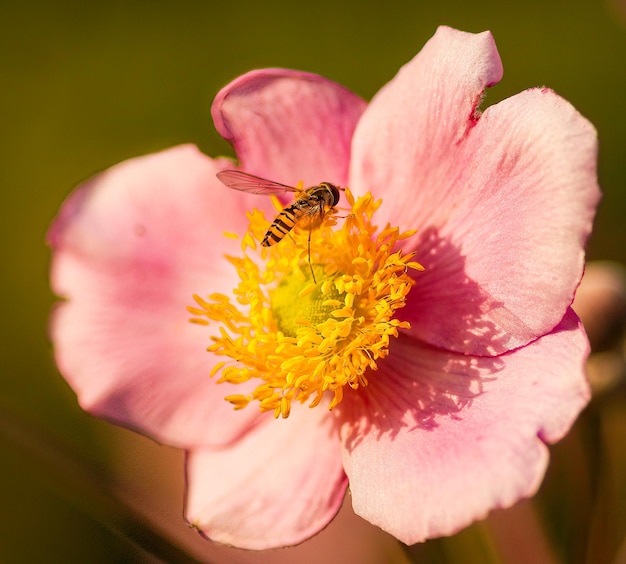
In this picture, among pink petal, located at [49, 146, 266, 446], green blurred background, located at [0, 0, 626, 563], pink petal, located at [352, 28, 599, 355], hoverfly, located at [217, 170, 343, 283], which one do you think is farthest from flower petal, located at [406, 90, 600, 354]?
green blurred background, located at [0, 0, 626, 563]

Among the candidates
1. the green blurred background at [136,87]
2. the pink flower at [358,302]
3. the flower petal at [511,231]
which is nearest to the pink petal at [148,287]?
the pink flower at [358,302]

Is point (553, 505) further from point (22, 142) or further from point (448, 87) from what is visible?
point (22, 142)

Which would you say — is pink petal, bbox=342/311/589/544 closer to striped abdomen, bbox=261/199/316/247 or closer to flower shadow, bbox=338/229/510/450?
flower shadow, bbox=338/229/510/450

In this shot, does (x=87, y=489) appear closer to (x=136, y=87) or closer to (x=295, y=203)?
(x=295, y=203)

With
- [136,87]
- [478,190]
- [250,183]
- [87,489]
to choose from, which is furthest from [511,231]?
[136,87]

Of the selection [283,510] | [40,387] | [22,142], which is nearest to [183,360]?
[283,510]

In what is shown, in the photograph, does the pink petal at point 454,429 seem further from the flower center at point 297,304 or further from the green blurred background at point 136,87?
the green blurred background at point 136,87
